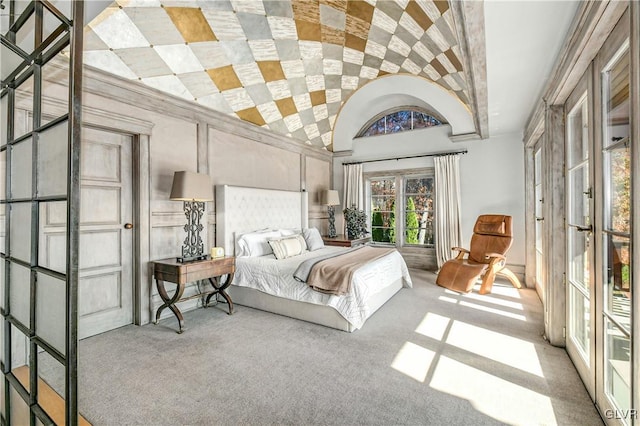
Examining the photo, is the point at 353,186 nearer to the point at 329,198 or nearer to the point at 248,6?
the point at 329,198

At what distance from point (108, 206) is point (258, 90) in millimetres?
2418

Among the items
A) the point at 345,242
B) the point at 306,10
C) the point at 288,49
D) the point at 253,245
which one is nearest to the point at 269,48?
the point at 288,49

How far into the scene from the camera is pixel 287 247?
3.80 metres

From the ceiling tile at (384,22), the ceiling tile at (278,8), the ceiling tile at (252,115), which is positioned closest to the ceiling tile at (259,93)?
the ceiling tile at (252,115)

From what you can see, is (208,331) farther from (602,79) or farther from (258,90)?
(602,79)

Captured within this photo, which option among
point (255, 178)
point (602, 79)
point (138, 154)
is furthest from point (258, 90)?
point (602, 79)

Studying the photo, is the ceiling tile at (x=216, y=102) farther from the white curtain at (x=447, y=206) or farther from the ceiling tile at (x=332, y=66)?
the white curtain at (x=447, y=206)

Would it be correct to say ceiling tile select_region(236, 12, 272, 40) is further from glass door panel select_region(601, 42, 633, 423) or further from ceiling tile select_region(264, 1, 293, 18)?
glass door panel select_region(601, 42, 633, 423)

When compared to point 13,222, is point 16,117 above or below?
above

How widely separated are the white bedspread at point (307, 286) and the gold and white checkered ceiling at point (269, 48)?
2164 mm

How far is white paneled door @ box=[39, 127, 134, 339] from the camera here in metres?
2.79

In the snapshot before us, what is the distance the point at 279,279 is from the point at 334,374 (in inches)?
53.3

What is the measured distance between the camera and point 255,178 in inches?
177

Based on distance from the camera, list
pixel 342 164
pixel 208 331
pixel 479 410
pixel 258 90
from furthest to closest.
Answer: pixel 342 164, pixel 258 90, pixel 208 331, pixel 479 410
